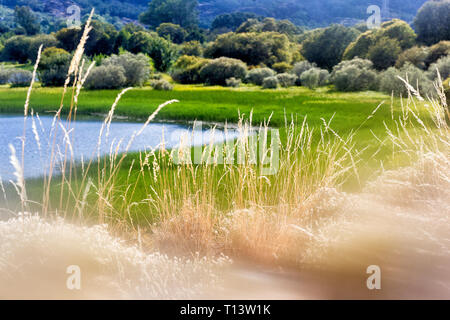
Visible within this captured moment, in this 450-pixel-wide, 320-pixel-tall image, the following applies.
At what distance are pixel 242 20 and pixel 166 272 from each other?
7308 millimetres

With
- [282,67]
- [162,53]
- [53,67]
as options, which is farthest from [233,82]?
[53,67]

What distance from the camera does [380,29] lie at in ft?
33.0

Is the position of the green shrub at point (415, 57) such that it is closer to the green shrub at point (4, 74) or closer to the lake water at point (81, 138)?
the lake water at point (81, 138)

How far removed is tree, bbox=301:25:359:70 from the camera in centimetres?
962

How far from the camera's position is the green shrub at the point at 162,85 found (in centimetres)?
871

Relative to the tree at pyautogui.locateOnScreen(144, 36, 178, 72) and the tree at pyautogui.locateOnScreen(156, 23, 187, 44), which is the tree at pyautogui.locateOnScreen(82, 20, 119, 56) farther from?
the tree at pyautogui.locateOnScreen(156, 23, 187, 44)

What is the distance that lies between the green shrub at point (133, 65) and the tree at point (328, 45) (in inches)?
145

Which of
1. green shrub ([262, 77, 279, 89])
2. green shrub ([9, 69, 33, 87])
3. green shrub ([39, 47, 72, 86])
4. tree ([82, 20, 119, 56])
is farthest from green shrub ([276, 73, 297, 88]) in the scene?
green shrub ([9, 69, 33, 87])

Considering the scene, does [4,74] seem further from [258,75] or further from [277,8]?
[277,8]

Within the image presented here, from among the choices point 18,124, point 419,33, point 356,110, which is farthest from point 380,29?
point 18,124

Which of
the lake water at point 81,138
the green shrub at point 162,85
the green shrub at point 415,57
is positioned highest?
the green shrub at point 415,57

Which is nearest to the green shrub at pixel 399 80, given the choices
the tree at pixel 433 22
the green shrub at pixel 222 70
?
the tree at pixel 433 22

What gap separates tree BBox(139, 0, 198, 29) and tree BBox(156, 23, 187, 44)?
98 millimetres
